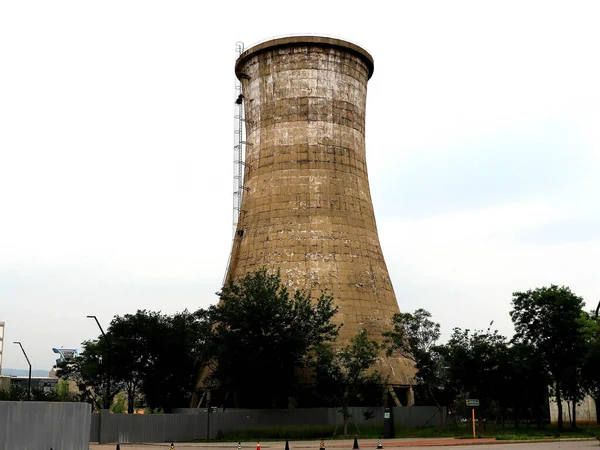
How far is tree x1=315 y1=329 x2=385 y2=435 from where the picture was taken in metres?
39.6

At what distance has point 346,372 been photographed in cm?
4125

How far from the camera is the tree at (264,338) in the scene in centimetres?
3962

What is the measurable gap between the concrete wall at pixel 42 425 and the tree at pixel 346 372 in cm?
2176

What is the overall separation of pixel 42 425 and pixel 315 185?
32577mm

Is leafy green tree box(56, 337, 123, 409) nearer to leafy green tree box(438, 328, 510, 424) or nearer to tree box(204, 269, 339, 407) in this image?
tree box(204, 269, 339, 407)

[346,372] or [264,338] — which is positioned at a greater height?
[264,338]

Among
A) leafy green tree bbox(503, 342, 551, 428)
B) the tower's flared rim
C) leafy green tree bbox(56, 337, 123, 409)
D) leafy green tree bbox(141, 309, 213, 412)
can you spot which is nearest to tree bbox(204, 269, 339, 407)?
leafy green tree bbox(141, 309, 213, 412)

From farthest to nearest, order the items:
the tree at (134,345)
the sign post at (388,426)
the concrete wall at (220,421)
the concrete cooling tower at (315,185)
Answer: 1. the tree at (134,345)
2. the concrete cooling tower at (315,185)
3. the sign post at (388,426)
4. the concrete wall at (220,421)

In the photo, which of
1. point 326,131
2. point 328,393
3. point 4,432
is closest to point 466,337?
point 328,393

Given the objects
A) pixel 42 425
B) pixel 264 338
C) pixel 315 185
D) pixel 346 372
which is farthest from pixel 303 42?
pixel 42 425

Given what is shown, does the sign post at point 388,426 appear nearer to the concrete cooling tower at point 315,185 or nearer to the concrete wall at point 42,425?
the concrete cooling tower at point 315,185

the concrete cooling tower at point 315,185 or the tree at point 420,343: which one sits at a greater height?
the concrete cooling tower at point 315,185

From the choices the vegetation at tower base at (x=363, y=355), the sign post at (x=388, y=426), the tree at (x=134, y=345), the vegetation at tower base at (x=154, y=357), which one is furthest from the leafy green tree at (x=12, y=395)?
the sign post at (x=388, y=426)

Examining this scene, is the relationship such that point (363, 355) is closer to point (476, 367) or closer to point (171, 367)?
point (476, 367)
